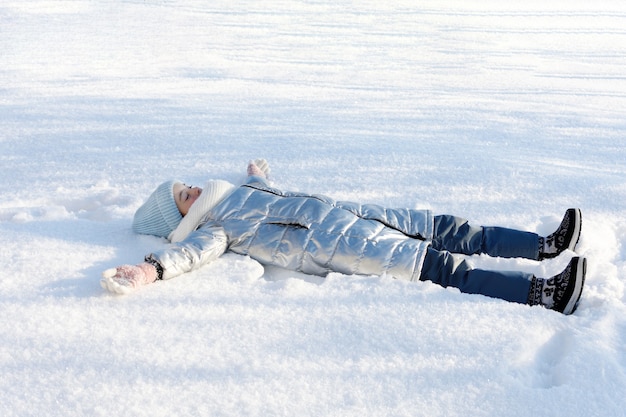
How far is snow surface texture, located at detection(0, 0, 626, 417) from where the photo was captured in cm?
150

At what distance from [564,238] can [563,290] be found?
0.43 m

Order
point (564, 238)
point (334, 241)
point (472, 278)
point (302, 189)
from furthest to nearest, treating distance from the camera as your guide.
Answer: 1. point (302, 189)
2. point (564, 238)
3. point (334, 241)
4. point (472, 278)

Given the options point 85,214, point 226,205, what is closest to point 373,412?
point 226,205

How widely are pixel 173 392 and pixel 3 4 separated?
902 cm

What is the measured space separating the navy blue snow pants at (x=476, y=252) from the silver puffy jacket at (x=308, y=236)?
1.9 inches

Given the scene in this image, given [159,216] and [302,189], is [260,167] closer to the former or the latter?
[302,189]

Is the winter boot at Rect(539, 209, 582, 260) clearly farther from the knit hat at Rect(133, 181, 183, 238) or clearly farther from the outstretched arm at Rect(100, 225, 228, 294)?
the knit hat at Rect(133, 181, 183, 238)

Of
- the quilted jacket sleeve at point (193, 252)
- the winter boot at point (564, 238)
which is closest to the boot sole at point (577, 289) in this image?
the winter boot at point (564, 238)

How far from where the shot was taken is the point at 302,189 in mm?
2824

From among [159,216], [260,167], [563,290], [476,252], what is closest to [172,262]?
[159,216]

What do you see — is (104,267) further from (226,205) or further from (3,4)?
(3,4)

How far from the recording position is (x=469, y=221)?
251cm

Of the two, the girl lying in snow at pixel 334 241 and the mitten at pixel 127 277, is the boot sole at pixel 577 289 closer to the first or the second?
the girl lying in snow at pixel 334 241

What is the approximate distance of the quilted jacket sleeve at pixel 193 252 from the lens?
78.6 inches
